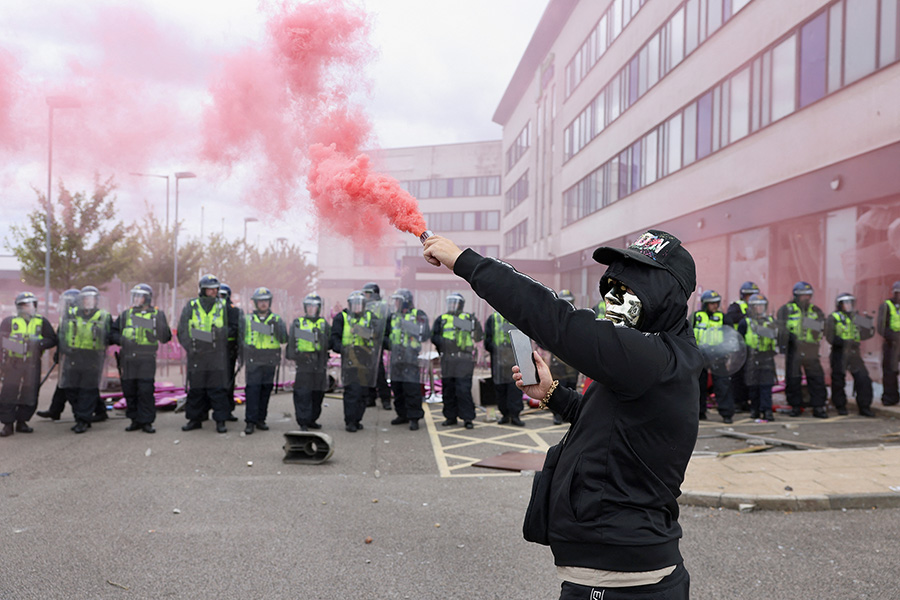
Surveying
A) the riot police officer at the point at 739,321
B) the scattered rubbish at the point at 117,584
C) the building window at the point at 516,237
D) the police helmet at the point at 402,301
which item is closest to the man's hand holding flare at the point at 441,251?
the scattered rubbish at the point at 117,584

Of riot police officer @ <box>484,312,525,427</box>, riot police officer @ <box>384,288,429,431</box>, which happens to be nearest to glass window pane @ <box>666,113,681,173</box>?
riot police officer @ <box>484,312,525,427</box>

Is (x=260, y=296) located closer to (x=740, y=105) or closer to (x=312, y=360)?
(x=312, y=360)

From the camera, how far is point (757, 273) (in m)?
14.9

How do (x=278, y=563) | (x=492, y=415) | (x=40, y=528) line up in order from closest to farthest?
(x=278, y=563)
(x=40, y=528)
(x=492, y=415)

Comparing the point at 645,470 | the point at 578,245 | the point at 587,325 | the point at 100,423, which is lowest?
the point at 100,423

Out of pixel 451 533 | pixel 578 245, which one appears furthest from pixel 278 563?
pixel 578 245

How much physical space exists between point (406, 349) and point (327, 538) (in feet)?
18.2

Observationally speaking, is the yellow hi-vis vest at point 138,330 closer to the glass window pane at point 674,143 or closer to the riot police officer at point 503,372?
the riot police officer at point 503,372

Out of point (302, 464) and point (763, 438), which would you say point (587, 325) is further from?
point (763, 438)

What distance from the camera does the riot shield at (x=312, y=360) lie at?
31.1 ft

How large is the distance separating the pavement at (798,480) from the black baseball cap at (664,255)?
4.29m

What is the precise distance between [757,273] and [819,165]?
122 inches

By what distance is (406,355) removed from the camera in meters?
10.2

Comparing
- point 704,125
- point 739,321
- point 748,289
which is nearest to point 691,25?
point 704,125
